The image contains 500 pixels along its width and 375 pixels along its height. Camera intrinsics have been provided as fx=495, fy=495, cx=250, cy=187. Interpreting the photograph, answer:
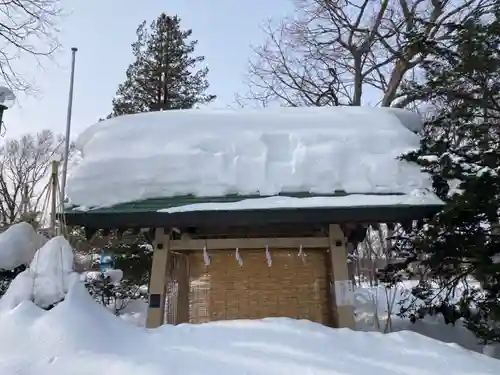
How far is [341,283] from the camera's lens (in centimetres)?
566

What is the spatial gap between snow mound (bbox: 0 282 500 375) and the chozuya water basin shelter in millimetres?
1237

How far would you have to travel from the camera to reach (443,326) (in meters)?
8.54

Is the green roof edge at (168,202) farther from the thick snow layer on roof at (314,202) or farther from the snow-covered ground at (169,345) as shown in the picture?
the snow-covered ground at (169,345)

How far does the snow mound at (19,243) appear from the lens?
5.91 metres

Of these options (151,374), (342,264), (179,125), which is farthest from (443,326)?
(151,374)

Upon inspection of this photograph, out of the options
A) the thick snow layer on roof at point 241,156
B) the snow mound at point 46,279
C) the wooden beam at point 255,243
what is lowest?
the snow mound at point 46,279

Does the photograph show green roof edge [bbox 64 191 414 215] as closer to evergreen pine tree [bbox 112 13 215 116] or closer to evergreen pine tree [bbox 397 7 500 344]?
evergreen pine tree [bbox 397 7 500 344]

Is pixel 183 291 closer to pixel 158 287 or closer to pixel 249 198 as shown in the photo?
pixel 158 287

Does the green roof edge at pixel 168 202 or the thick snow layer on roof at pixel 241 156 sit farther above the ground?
the thick snow layer on roof at pixel 241 156

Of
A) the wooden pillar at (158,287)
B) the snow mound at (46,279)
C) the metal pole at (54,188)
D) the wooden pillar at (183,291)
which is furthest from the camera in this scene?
the wooden pillar at (183,291)

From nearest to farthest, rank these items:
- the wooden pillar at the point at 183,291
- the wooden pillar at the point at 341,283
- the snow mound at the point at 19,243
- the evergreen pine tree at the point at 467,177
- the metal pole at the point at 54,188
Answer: the metal pole at the point at 54,188
the wooden pillar at the point at 341,283
the snow mound at the point at 19,243
the evergreen pine tree at the point at 467,177
the wooden pillar at the point at 183,291

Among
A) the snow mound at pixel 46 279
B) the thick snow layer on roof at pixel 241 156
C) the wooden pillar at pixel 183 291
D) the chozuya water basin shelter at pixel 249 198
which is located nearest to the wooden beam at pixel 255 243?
the chozuya water basin shelter at pixel 249 198

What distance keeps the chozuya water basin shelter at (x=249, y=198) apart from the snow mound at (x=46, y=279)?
2.44 feet

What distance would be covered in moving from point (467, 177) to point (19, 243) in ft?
18.6
